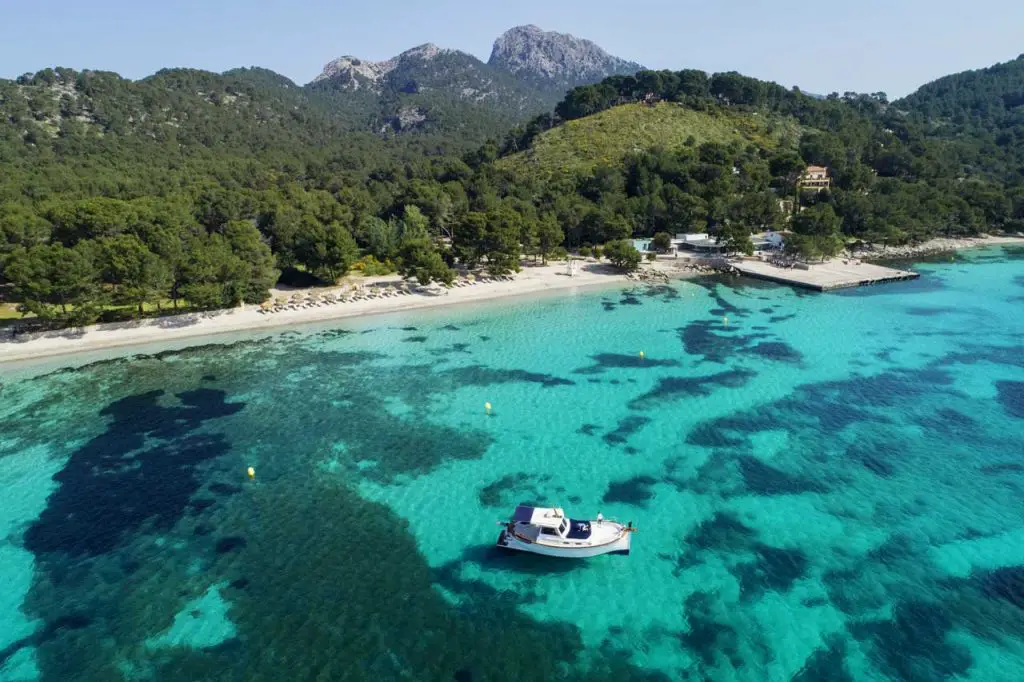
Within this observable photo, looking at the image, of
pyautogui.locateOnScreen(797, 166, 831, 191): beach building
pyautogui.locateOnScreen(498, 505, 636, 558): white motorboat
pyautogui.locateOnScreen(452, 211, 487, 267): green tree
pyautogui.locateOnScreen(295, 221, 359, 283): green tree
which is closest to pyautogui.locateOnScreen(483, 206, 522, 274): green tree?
pyautogui.locateOnScreen(452, 211, 487, 267): green tree

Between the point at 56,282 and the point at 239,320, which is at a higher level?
the point at 56,282

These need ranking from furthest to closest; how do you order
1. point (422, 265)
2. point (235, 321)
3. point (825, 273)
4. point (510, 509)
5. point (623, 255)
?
point (623, 255)
point (825, 273)
point (422, 265)
point (235, 321)
point (510, 509)

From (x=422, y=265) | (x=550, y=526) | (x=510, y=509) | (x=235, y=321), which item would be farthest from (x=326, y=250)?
(x=550, y=526)

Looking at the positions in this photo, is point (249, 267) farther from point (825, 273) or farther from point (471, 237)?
point (825, 273)

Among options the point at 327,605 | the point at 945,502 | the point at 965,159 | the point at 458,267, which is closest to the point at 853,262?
the point at 458,267

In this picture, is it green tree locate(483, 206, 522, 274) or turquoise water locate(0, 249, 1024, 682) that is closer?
turquoise water locate(0, 249, 1024, 682)

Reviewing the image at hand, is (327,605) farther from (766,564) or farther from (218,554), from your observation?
(766,564)

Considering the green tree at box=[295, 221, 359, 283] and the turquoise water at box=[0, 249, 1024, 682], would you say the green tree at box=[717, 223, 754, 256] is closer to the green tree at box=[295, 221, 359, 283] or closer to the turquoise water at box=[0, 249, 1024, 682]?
the turquoise water at box=[0, 249, 1024, 682]
